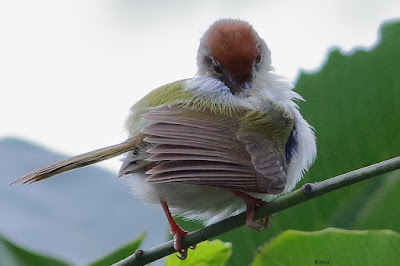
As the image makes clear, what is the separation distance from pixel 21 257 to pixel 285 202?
404mm

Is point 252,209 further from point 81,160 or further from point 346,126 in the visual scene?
point 81,160

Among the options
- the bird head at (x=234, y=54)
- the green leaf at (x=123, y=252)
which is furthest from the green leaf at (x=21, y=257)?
the bird head at (x=234, y=54)

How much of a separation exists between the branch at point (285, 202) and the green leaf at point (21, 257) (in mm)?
118

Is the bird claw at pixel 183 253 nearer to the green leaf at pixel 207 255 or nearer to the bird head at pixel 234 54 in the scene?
the green leaf at pixel 207 255

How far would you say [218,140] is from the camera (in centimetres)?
142

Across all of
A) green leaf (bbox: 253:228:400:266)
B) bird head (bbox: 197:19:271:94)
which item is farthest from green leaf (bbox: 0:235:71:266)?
bird head (bbox: 197:19:271:94)

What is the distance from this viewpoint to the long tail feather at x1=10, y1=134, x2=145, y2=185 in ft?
4.72

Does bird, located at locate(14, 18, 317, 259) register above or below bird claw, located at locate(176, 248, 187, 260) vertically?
above

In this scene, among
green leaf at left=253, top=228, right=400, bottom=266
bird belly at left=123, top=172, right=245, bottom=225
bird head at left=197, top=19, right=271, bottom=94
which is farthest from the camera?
bird head at left=197, top=19, right=271, bottom=94

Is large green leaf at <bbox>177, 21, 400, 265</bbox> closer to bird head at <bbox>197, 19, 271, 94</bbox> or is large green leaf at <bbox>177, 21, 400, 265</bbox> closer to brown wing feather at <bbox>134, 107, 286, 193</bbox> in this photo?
brown wing feather at <bbox>134, 107, 286, 193</bbox>

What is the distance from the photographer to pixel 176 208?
169 cm

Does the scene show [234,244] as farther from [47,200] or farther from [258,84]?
[47,200]

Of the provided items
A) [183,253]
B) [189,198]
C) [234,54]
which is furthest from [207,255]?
[234,54]

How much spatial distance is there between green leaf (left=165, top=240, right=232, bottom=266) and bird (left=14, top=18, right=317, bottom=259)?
0.07 feet
